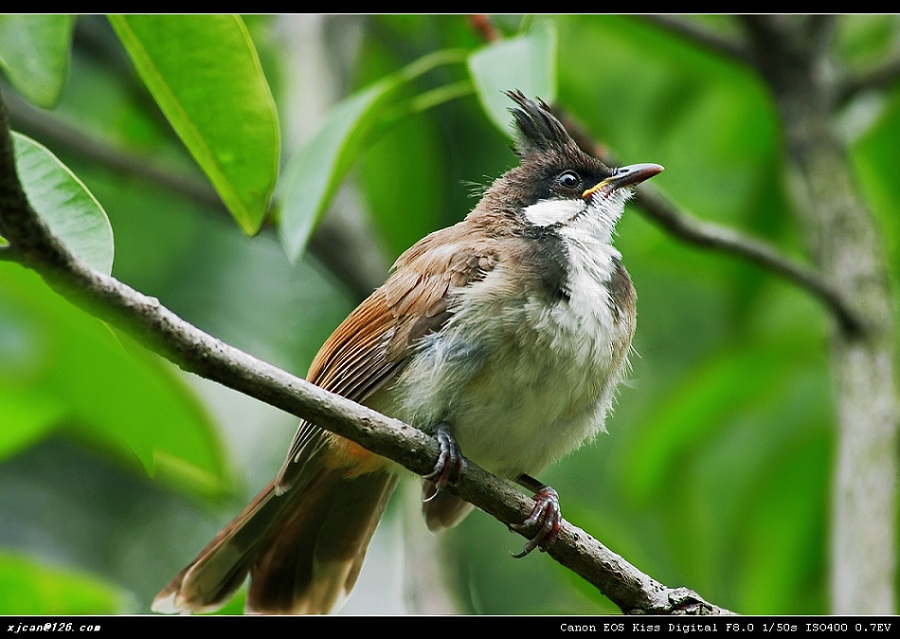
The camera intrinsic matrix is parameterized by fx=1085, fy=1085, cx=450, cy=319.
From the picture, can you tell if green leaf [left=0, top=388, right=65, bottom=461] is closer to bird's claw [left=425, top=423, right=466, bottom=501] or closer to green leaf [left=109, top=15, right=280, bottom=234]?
green leaf [left=109, top=15, right=280, bottom=234]

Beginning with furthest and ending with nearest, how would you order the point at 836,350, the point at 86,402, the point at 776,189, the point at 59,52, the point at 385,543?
the point at 385,543
the point at 776,189
the point at 836,350
the point at 86,402
the point at 59,52

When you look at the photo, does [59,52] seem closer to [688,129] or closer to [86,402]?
[86,402]

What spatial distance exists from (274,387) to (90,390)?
112 cm

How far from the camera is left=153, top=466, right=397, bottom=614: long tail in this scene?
316 cm

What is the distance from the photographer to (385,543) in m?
4.76

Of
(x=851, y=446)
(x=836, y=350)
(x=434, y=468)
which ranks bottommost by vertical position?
(x=434, y=468)

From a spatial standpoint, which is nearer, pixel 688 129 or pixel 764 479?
pixel 764 479

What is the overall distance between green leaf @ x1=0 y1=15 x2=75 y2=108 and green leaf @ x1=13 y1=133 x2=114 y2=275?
42 cm

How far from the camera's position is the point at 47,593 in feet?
9.00

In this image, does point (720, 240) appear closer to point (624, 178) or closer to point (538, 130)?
point (624, 178)

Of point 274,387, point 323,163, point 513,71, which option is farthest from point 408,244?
point 274,387

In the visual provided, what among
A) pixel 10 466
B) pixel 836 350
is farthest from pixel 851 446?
pixel 10 466

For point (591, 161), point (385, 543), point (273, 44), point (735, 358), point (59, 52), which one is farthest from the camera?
point (273, 44)

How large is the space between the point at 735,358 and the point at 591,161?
3.33 ft
